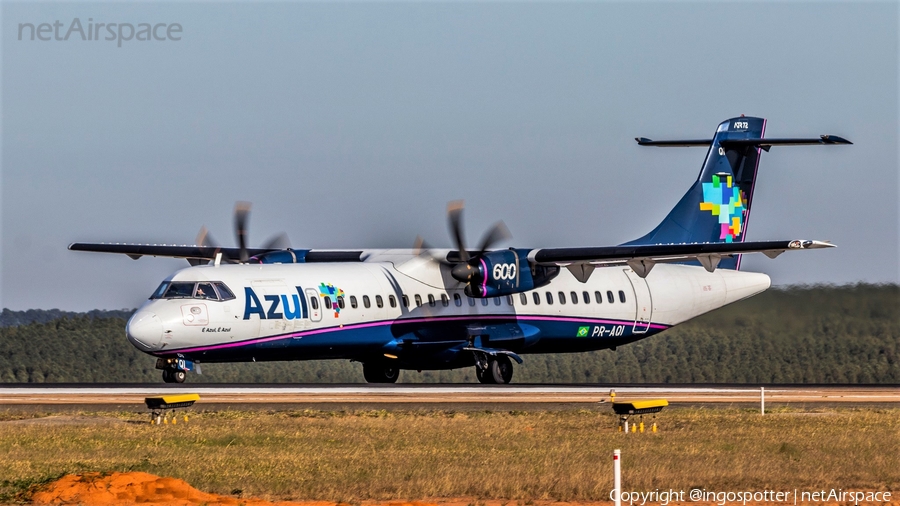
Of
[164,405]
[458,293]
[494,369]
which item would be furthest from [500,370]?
[164,405]

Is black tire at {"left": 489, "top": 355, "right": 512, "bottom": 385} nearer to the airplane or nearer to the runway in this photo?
the airplane

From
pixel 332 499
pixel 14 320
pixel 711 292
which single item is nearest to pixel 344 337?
pixel 711 292

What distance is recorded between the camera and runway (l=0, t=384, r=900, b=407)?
2386 cm

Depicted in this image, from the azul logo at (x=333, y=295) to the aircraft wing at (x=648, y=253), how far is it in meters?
4.65

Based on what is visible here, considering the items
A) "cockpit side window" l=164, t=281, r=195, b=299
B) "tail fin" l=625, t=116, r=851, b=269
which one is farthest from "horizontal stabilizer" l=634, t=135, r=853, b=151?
"cockpit side window" l=164, t=281, r=195, b=299

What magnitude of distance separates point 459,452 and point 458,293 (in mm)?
12464

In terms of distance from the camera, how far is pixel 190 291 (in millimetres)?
25750

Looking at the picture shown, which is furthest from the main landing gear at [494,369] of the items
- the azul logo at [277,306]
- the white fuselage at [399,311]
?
the azul logo at [277,306]

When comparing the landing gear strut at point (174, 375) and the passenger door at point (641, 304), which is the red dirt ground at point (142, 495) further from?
the passenger door at point (641, 304)

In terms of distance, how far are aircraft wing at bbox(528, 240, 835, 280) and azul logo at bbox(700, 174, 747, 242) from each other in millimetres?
6282

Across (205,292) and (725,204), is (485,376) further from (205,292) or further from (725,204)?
(725,204)

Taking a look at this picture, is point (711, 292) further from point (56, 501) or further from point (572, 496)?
point (56, 501)

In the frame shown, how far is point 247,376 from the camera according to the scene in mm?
44656

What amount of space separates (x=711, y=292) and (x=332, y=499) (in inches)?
846
